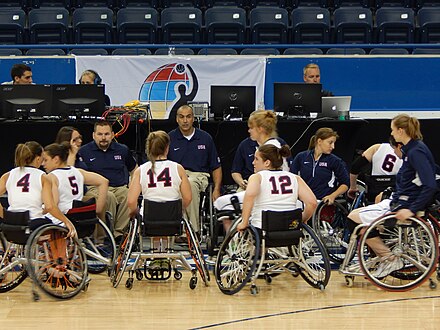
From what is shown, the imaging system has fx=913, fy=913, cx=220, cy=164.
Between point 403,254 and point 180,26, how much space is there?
6.65 m

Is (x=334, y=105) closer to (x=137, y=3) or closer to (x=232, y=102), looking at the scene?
(x=232, y=102)

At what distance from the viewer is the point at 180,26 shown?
12836 millimetres

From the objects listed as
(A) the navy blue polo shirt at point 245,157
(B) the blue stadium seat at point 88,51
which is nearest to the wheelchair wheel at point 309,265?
(A) the navy blue polo shirt at point 245,157

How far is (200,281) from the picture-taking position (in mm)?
7426

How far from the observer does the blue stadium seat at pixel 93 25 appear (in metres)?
12.8

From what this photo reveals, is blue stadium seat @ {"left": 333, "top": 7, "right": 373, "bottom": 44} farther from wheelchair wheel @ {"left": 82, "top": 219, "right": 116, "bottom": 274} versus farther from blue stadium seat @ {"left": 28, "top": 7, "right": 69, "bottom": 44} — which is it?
wheelchair wheel @ {"left": 82, "top": 219, "right": 116, "bottom": 274}

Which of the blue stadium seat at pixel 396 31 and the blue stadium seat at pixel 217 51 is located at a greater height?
the blue stadium seat at pixel 396 31

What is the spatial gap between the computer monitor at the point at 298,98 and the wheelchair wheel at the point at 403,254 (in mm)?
2504

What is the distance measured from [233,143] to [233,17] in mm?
4108

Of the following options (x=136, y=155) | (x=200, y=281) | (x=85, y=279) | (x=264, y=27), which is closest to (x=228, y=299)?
(x=200, y=281)

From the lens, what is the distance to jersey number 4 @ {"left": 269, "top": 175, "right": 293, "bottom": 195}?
273 inches

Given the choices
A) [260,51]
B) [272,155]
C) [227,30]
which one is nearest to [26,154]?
[272,155]

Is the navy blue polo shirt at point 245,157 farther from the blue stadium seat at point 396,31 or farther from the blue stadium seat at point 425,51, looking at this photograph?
the blue stadium seat at point 396,31

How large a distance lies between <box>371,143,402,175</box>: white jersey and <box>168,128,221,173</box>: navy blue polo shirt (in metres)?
1.52
